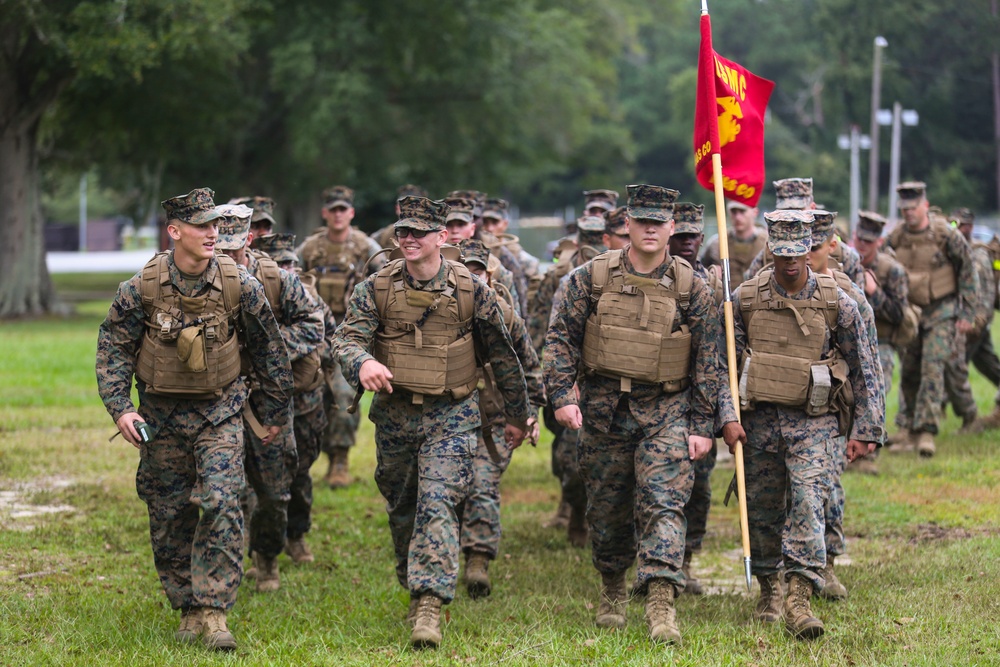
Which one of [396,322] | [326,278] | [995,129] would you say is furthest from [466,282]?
[995,129]

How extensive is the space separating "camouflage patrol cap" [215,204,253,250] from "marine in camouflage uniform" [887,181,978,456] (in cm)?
686

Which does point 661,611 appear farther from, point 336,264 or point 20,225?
point 20,225

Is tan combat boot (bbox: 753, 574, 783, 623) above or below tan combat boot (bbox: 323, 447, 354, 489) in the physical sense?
above

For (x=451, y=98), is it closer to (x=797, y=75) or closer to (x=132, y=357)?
(x=132, y=357)

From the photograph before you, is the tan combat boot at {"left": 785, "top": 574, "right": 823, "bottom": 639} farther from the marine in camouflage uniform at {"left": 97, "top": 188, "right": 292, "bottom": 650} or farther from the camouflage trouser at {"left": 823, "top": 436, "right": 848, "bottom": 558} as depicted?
the marine in camouflage uniform at {"left": 97, "top": 188, "right": 292, "bottom": 650}

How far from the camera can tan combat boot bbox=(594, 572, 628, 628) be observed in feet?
25.3

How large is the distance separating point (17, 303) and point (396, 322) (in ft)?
84.0

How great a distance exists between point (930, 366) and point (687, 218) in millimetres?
5769

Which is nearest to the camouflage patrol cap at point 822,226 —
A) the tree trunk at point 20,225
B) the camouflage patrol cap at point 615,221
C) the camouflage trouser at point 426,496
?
the camouflage patrol cap at point 615,221

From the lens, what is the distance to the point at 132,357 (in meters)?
7.48

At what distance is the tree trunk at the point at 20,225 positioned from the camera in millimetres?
31016

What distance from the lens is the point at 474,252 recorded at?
31.5 feet

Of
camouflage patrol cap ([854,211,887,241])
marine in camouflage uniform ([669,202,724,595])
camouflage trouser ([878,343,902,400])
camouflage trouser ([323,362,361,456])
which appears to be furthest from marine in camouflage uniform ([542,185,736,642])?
camouflage trouser ([878,343,902,400])

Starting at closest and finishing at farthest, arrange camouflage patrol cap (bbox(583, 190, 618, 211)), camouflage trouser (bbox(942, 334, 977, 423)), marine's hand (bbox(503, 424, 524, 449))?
marine's hand (bbox(503, 424, 524, 449)), camouflage patrol cap (bbox(583, 190, 618, 211)), camouflage trouser (bbox(942, 334, 977, 423))
